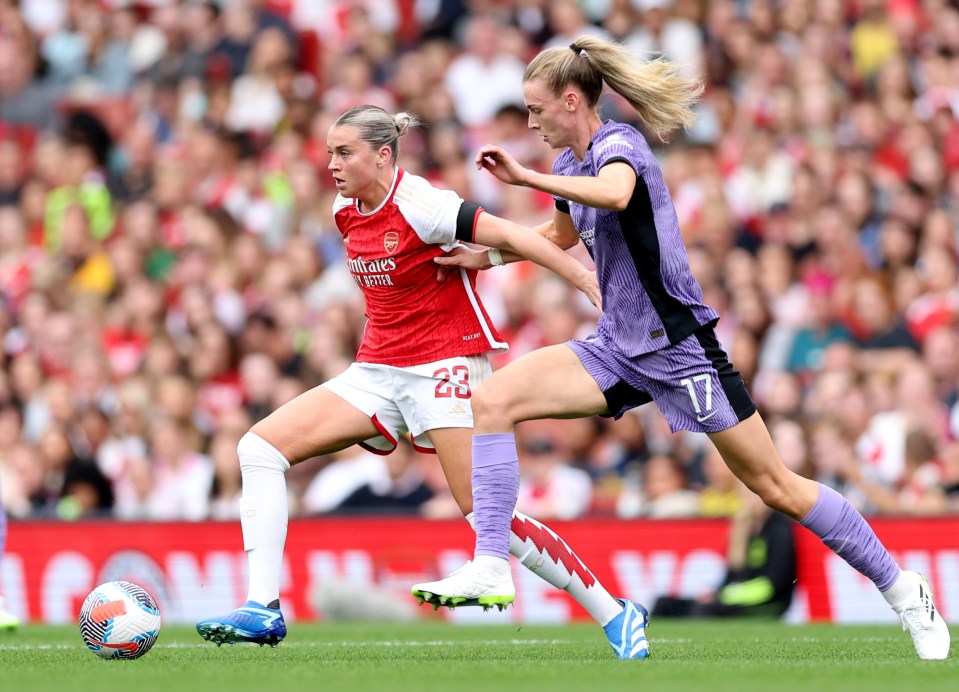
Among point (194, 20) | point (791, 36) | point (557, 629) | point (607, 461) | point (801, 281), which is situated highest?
point (194, 20)

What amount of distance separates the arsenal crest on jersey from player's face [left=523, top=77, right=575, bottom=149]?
762 mm

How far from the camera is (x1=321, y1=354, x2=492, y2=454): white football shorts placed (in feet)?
22.8

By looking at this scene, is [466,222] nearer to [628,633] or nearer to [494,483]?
[494,483]

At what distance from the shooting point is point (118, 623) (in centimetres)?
679

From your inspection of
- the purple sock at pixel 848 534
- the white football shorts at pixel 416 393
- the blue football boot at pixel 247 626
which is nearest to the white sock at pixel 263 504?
the blue football boot at pixel 247 626

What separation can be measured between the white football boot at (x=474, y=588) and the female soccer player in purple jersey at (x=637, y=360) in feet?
0.18

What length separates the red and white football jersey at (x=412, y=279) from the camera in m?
6.92

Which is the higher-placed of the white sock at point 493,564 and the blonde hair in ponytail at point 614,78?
the blonde hair in ponytail at point 614,78

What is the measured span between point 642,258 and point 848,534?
1.36m

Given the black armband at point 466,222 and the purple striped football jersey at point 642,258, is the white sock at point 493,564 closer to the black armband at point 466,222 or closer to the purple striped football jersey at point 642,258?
the purple striped football jersey at point 642,258

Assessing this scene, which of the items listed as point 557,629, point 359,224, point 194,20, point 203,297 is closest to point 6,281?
point 203,297

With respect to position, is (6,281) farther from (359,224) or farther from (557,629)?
(359,224)

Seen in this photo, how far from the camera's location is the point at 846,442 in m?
10.8

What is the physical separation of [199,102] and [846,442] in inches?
330
